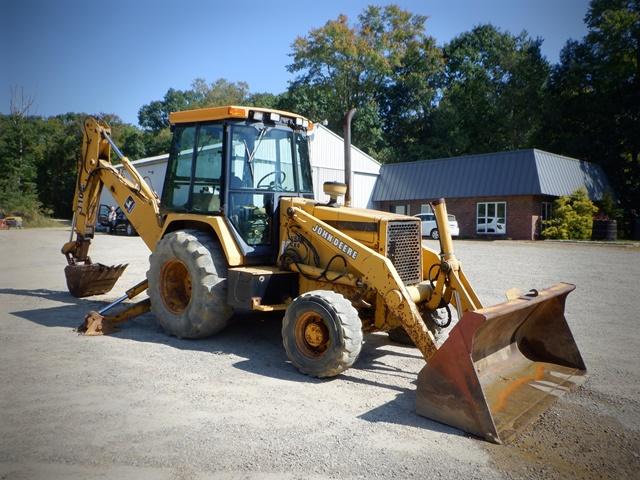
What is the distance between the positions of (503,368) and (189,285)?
411 centimetres

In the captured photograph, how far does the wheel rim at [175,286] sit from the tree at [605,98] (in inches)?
1413

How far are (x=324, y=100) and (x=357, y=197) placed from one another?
13.7 m

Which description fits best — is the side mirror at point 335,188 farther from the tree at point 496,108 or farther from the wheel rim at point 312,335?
the tree at point 496,108

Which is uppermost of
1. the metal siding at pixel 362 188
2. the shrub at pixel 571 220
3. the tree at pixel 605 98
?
the tree at pixel 605 98

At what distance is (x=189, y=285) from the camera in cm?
712

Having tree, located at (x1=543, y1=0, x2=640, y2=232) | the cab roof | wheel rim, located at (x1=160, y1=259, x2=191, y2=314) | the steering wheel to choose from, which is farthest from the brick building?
wheel rim, located at (x1=160, y1=259, x2=191, y2=314)

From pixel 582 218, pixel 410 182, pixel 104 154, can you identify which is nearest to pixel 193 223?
pixel 104 154

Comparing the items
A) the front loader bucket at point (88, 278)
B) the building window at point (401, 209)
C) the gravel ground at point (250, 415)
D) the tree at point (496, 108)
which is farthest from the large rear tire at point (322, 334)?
the tree at point (496, 108)

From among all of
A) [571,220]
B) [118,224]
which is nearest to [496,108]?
[571,220]

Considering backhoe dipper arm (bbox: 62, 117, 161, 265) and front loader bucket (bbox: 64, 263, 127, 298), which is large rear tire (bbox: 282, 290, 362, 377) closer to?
backhoe dipper arm (bbox: 62, 117, 161, 265)

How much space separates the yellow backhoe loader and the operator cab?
2cm

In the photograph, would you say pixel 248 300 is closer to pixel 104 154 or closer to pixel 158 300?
pixel 158 300

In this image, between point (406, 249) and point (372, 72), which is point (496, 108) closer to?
point (372, 72)

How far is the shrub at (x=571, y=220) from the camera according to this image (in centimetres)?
2811
